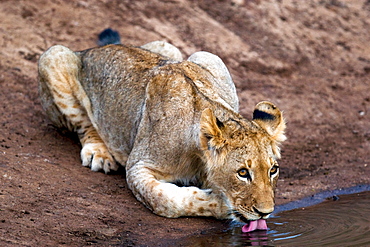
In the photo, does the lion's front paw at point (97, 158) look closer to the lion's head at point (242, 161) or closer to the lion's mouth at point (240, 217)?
the lion's head at point (242, 161)

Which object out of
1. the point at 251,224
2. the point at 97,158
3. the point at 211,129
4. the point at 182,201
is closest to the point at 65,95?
the point at 97,158

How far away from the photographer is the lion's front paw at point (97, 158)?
736 cm

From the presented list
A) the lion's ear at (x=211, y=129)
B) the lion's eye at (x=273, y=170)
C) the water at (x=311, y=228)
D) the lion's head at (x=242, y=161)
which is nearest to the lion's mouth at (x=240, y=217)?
the lion's head at (x=242, y=161)

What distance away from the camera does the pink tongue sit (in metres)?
5.54

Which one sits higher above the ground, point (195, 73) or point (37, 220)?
point (195, 73)

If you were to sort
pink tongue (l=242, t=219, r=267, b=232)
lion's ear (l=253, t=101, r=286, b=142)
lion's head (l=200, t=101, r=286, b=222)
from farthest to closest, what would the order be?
lion's ear (l=253, t=101, r=286, b=142)
pink tongue (l=242, t=219, r=267, b=232)
lion's head (l=200, t=101, r=286, b=222)

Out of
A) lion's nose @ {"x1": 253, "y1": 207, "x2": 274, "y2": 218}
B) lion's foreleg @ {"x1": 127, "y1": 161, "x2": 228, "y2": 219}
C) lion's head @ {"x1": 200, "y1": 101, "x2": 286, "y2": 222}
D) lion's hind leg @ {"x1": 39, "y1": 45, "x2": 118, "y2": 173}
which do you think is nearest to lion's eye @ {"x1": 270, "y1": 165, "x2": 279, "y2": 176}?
lion's head @ {"x1": 200, "y1": 101, "x2": 286, "y2": 222}

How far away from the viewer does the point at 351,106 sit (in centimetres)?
1076

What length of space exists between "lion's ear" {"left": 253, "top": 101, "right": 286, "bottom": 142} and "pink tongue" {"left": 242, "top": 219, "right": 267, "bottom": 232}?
2.51 feet

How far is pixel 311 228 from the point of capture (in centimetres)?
577

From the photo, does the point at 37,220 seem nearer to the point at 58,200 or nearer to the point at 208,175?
the point at 58,200

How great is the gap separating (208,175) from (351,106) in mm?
5629

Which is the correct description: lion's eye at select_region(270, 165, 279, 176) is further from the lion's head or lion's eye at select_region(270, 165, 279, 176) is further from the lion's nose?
the lion's nose

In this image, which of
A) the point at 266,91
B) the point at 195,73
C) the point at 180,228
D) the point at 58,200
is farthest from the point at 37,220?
the point at 266,91
